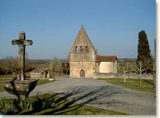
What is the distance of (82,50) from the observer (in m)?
35.2

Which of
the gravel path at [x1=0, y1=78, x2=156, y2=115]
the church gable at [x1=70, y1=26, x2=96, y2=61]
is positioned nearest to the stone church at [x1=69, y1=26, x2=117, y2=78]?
the church gable at [x1=70, y1=26, x2=96, y2=61]

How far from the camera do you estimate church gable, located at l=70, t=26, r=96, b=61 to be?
114 feet

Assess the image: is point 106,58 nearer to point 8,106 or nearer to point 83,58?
point 83,58

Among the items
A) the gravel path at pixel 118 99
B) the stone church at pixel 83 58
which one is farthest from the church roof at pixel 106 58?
the gravel path at pixel 118 99

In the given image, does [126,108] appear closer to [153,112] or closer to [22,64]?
[153,112]

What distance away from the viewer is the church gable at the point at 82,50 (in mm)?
34656

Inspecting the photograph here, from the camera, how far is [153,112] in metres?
8.32

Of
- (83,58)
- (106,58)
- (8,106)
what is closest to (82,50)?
Result: (83,58)

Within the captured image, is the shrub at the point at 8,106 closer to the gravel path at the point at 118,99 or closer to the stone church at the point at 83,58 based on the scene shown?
the gravel path at the point at 118,99

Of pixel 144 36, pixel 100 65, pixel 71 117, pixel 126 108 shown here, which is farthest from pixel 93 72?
pixel 71 117

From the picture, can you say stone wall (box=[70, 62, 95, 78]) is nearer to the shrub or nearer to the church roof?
the church roof

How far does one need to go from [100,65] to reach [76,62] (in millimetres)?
6968

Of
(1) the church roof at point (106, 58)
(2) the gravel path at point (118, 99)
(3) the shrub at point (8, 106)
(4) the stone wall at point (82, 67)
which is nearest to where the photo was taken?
(3) the shrub at point (8, 106)

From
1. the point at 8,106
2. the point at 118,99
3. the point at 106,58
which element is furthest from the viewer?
the point at 106,58
